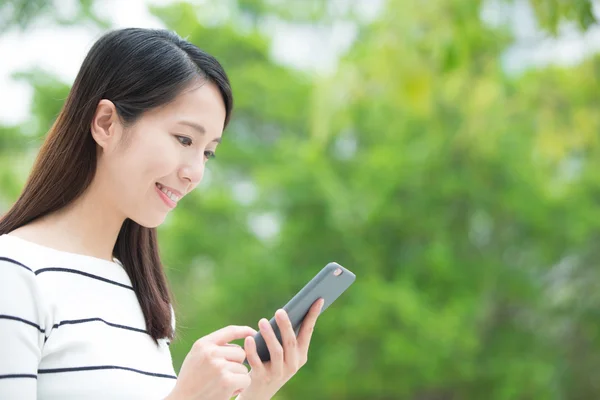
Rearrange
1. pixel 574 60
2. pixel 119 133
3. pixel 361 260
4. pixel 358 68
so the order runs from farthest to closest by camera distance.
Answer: pixel 361 260
pixel 574 60
pixel 358 68
pixel 119 133

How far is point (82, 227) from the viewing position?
1240 millimetres

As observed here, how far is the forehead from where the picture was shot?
121cm

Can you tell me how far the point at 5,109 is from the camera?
769cm

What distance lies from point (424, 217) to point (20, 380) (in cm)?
854

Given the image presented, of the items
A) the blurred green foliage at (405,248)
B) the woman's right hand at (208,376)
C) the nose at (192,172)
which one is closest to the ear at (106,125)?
the nose at (192,172)

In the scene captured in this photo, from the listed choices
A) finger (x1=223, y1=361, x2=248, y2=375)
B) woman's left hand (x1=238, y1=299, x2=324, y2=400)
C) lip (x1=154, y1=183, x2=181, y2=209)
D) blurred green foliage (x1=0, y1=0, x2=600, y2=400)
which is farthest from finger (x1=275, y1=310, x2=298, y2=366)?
blurred green foliage (x1=0, y1=0, x2=600, y2=400)

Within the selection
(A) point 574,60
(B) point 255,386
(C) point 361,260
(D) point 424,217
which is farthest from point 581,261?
(B) point 255,386

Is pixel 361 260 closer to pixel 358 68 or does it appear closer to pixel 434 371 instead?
pixel 434 371

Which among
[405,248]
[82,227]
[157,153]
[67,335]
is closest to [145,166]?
[157,153]

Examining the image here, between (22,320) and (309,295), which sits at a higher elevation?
(309,295)

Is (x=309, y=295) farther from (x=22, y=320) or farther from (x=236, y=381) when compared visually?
(x=22, y=320)

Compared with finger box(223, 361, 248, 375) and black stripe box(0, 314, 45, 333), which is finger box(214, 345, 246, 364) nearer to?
finger box(223, 361, 248, 375)

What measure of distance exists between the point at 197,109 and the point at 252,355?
36 cm

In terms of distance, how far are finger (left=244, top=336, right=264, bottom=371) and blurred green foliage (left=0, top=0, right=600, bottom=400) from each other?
7.17 meters
